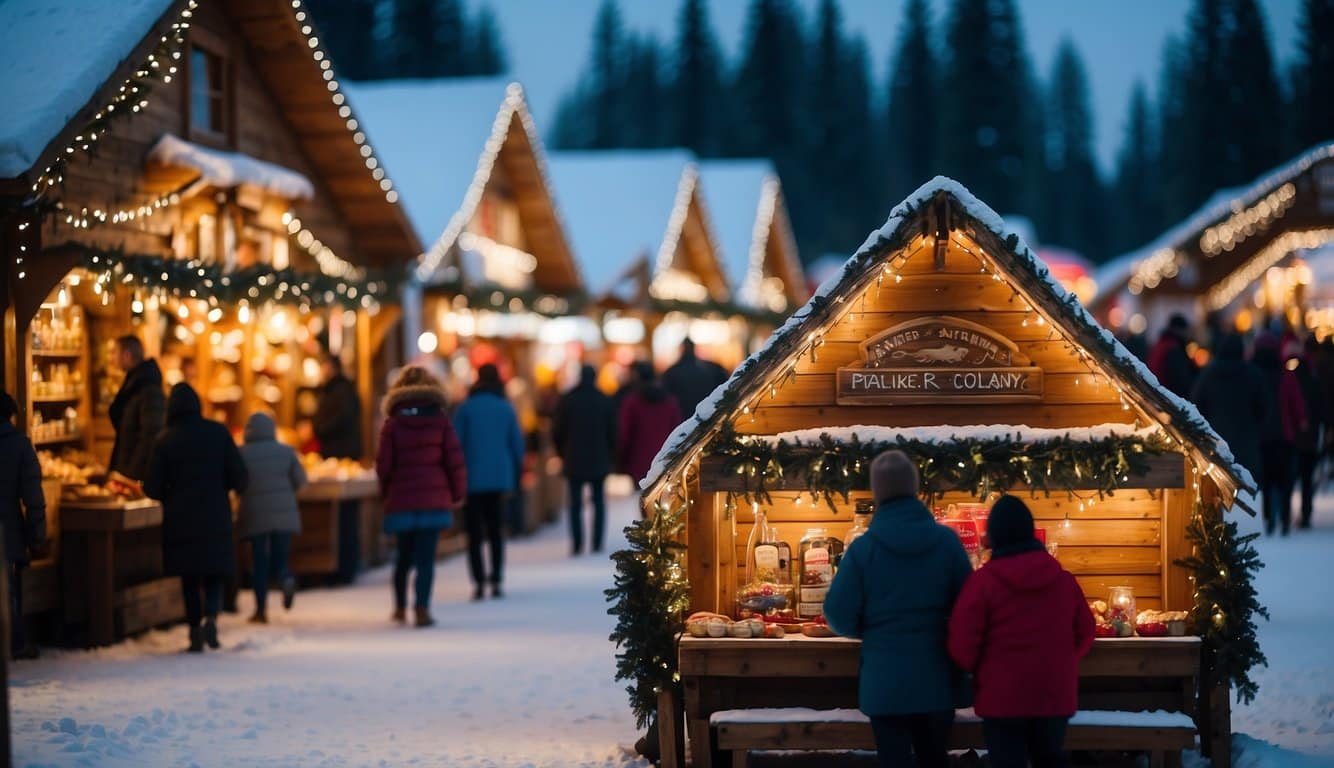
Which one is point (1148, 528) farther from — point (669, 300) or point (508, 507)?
point (669, 300)

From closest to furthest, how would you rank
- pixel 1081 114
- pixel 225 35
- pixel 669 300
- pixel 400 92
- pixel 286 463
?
1. pixel 286 463
2. pixel 225 35
3. pixel 400 92
4. pixel 669 300
5. pixel 1081 114

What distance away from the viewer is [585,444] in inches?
655

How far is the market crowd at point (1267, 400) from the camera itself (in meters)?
14.0

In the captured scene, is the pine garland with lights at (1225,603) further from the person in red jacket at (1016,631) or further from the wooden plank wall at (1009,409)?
the person in red jacket at (1016,631)

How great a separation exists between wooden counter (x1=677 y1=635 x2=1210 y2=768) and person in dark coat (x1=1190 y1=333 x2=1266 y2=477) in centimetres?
695

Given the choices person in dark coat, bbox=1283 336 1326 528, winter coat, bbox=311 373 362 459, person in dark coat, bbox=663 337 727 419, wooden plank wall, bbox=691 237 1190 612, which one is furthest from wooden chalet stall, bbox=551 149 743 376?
wooden plank wall, bbox=691 237 1190 612

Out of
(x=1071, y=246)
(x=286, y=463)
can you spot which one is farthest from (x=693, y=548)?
(x=1071, y=246)

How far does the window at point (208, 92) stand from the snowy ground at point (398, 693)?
4.33m

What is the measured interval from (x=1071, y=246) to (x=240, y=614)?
74.6 m

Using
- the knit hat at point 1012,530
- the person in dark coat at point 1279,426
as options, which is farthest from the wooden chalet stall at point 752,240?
the knit hat at point 1012,530

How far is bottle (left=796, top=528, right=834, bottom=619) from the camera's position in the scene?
7.46m

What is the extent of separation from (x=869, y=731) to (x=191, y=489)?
5585 millimetres

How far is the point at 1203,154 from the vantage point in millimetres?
60719

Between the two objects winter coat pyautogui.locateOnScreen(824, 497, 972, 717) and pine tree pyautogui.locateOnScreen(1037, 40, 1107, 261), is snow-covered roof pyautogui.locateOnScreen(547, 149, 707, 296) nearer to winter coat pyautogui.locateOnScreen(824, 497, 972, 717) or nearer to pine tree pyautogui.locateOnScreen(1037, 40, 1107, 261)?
winter coat pyautogui.locateOnScreen(824, 497, 972, 717)
